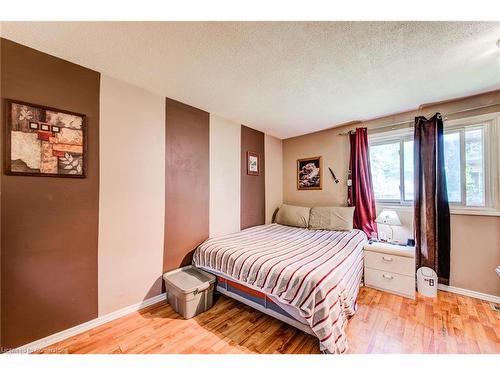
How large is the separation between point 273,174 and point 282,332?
102 inches

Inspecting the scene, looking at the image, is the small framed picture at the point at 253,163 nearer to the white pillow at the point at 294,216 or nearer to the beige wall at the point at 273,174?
the beige wall at the point at 273,174

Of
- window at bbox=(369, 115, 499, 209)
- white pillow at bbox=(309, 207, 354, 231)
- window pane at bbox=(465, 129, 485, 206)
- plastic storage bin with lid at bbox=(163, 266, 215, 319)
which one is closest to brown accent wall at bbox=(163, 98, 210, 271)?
plastic storage bin with lid at bbox=(163, 266, 215, 319)

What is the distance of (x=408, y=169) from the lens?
262 cm

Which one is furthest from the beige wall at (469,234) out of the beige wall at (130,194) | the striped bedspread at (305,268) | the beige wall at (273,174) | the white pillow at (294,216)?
the beige wall at (130,194)

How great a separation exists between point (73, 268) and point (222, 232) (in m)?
1.59

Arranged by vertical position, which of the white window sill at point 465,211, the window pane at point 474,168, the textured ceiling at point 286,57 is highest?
the textured ceiling at point 286,57

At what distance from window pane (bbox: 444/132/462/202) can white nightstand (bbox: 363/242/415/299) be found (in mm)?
823

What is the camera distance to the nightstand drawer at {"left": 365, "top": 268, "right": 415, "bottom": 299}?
210cm

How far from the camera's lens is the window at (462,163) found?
6.78 ft

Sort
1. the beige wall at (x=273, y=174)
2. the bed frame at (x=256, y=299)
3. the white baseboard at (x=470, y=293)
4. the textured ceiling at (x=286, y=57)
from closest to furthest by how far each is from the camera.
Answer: the textured ceiling at (x=286, y=57) → the bed frame at (x=256, y=299) → the white baseboard at (x=470, y=293) → the beige wall at (x=273, y=174)

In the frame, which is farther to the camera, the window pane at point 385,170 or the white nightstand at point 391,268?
the window pane at point 385,170

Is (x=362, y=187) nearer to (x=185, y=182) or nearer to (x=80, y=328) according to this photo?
(x=185, y=182)

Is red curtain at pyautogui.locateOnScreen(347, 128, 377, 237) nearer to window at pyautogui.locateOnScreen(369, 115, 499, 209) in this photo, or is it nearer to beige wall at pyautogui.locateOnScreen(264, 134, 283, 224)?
window at pyautogui.locateOnScreen(369, 115, 499, 209)

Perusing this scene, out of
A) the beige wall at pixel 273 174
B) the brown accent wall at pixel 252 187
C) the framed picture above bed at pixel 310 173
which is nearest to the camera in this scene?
the brown accent wall at pixel 252 187
